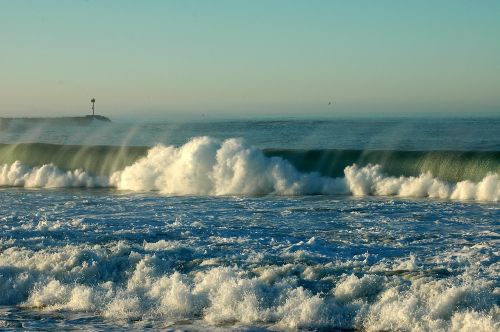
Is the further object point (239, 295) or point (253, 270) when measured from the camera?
point (253, 270)

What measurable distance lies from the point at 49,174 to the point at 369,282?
21298mm

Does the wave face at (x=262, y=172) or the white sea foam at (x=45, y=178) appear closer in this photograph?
the wave face at (x=262, y=172)

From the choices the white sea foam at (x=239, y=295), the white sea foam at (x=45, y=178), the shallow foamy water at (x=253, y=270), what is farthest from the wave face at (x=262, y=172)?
the white sea foam at (x=239, y=295)

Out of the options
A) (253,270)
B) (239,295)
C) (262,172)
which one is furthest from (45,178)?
(239,295)

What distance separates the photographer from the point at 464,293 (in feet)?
32.3

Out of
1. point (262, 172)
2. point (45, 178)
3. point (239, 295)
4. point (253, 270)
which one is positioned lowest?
point (239, 295)

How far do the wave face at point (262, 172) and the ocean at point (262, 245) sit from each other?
69 millimetres

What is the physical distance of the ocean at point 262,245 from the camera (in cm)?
1013

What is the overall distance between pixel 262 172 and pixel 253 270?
1368 centimetres

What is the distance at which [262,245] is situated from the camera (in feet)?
45.0

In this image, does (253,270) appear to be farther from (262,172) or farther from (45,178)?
→ (45,178)

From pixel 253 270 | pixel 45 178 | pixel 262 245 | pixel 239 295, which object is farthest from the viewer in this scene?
pixel 45 178

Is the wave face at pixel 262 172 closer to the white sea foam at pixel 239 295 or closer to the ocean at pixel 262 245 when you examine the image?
the ocean at pixel 262 245

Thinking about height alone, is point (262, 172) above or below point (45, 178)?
above
